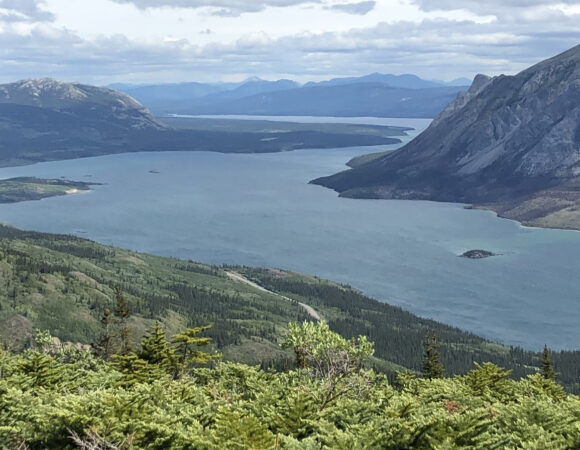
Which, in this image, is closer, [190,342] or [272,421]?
[272,421]

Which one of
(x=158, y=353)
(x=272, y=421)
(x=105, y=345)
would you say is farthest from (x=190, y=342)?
(x=105, y=345)

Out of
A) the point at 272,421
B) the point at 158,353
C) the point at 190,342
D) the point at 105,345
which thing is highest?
the point at 272,421

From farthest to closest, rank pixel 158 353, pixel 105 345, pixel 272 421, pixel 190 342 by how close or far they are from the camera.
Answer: pixel 105 345 → pixel 158 353 → pixel 190 342 → pixel 272 421

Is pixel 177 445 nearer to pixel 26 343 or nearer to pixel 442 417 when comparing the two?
pixel 442 417

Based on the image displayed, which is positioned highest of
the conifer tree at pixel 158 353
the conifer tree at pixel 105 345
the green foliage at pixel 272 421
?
the green foliage at pixel 272 421

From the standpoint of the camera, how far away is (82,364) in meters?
118

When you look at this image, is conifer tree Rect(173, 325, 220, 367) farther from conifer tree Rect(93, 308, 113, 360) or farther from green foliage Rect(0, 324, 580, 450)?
conifer tree Rect(93, 308, 113, 360)

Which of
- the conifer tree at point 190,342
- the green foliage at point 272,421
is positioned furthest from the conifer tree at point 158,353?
the green foliage at point 272,421

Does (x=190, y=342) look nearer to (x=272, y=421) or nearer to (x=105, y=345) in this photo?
(x=272, y=421)

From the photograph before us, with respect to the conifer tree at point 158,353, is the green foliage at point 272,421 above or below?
above

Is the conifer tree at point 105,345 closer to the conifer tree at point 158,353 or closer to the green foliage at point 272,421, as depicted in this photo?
the conifer tree at point 158,353

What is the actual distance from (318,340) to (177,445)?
28.7 meters

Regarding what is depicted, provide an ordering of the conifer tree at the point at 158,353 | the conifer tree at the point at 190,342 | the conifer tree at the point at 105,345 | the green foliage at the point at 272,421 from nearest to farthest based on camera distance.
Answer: the green foliage at the point at 272,421, the conifer tree at the point at 158,353, the conifer tree at the point at 190,342, the conifer tree at the point at 105,345

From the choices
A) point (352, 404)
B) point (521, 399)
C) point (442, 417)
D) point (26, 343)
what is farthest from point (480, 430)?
point (26, 343)
